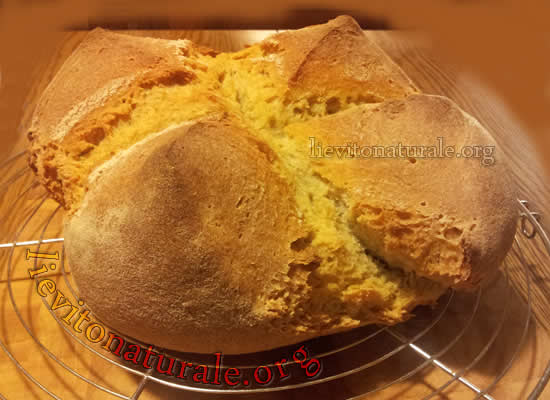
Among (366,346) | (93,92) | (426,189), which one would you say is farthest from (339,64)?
(366,346)

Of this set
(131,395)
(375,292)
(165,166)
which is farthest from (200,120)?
(131,395)

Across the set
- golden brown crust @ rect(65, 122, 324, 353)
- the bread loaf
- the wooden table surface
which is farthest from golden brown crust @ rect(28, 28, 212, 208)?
the wooden table surface

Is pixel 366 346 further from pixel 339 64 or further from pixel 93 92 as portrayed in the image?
pixel 93 92

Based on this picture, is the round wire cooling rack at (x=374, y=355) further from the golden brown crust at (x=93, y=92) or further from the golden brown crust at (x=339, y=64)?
the golden brown crust at (x=339, y=64)

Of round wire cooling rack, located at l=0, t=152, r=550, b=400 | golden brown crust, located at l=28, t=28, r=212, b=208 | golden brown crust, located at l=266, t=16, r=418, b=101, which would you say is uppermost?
golden brown crust, located at l=266, t=16, r=418, b=101

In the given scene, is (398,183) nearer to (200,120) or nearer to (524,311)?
(200,120)

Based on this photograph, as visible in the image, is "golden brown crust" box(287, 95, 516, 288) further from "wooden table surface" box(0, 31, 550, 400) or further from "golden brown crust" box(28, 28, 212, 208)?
"golden brown crust" box(28, 28, 212, 208)

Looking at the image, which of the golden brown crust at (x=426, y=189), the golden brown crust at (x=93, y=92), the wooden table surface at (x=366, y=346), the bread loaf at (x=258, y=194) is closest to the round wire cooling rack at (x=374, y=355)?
the wooden table surface at (x=366, y=346)
